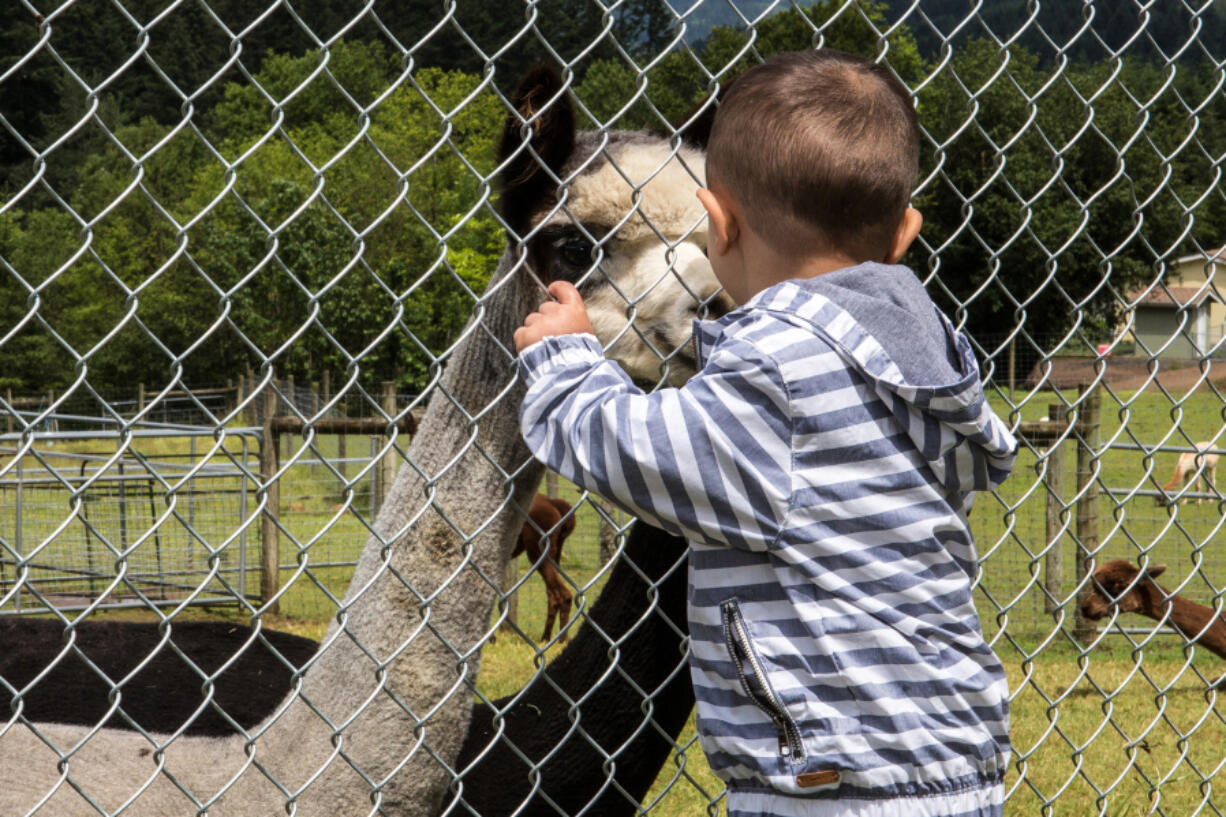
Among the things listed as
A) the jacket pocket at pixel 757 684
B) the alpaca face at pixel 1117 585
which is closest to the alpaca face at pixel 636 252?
the jacket pocket at pixel 757 684

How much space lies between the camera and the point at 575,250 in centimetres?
238

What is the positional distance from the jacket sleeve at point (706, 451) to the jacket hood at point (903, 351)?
10cm

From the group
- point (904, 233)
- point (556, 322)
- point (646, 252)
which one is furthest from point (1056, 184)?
point (556, 322)

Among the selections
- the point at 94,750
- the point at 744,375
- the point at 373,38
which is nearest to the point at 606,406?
the point at 744,375

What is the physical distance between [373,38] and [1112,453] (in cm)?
5537

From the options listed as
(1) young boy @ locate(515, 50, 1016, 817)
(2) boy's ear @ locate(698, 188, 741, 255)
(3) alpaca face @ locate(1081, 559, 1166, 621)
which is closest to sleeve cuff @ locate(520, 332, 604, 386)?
(1) young boy @ locate(515, 50, 1016, 817)

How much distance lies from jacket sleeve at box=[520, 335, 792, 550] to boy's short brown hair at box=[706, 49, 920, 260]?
8.4 inches

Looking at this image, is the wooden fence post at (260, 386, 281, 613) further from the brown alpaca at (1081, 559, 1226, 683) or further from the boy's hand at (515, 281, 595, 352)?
the boy's hand at (515, 281, 595, 352)

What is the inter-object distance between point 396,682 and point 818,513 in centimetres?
114

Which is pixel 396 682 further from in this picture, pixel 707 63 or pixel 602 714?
pixel 707 63

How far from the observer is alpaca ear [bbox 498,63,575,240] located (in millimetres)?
1808

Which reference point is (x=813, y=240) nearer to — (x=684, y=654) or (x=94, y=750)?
(x=684, y=654)

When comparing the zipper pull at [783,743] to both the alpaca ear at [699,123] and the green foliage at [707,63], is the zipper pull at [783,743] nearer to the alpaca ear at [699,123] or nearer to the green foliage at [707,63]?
the green foliage at [707,63]

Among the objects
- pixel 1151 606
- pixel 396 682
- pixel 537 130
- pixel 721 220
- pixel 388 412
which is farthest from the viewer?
pixel 388 412
